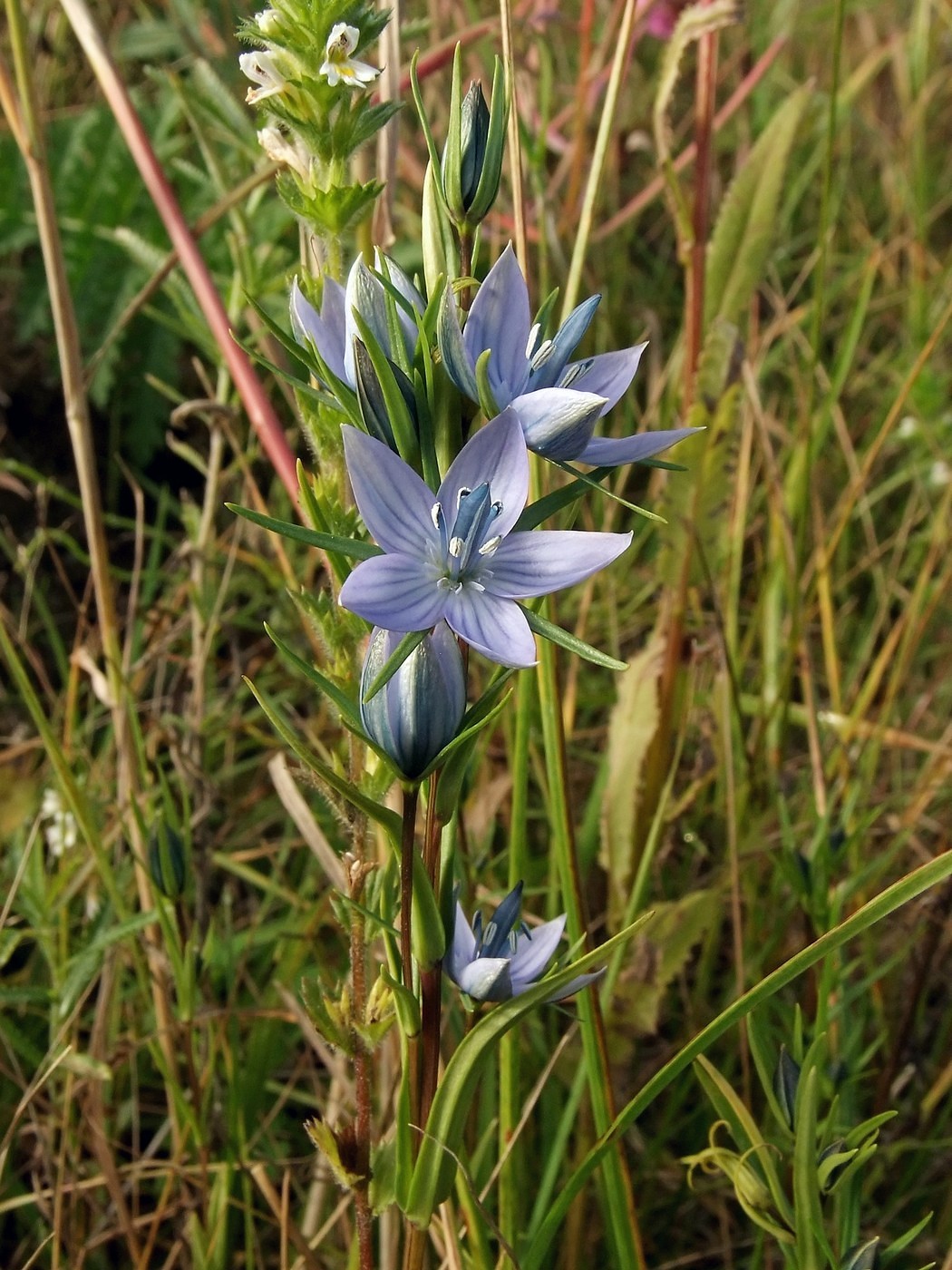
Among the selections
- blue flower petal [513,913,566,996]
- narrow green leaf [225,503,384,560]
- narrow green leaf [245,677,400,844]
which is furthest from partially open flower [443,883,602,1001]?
narrow green leaf [225,503,384,560]

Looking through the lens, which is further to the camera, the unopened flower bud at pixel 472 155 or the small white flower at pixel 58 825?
the small white flower at pixel 58 825

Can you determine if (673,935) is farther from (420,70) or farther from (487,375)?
(420,70)

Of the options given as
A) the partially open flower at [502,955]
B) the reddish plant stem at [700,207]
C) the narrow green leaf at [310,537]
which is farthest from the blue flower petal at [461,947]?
the reddish plant stem at [700,207]

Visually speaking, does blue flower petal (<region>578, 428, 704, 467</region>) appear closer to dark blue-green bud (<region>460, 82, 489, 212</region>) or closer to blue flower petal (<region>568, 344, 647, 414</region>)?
blue flower petal (<region>568, 344, 647, 414</region>)

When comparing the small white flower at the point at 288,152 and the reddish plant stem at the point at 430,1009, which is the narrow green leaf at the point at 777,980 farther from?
the small white flower at the point at 288,152

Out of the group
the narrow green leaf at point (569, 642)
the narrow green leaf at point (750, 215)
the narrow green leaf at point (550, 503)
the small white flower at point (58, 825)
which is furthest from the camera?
the narrow green leaf at point (750, 215)

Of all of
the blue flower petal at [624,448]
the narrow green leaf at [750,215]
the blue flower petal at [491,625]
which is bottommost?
the narrow green leaf at [750,215]

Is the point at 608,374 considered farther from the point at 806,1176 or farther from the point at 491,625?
the point at 806,1176

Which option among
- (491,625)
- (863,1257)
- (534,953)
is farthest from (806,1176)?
(491,625)

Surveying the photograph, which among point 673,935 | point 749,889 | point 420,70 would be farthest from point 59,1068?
A: point 420,70
